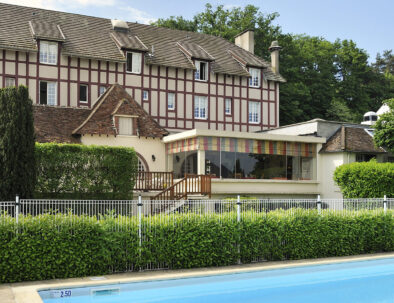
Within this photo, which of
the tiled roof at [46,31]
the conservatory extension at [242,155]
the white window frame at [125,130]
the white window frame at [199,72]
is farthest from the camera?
the white window frame at [199,72]

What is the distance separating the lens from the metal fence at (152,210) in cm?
1164

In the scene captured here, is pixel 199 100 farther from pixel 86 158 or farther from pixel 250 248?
pixel 250 248

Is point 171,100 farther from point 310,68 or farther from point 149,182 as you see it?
point 310,68

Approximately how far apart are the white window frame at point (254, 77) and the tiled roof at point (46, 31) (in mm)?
12969

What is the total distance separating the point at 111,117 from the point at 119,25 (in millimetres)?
11025

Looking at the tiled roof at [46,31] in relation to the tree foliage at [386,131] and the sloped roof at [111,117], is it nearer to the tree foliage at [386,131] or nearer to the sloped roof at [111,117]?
the sloped roof at [111,117]

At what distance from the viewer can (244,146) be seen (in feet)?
78.9

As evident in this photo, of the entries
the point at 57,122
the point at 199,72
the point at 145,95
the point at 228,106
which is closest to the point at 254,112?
the point at 228,106

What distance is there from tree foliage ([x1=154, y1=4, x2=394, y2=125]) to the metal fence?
3082 centimetres

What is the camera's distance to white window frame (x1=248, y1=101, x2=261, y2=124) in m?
34.5

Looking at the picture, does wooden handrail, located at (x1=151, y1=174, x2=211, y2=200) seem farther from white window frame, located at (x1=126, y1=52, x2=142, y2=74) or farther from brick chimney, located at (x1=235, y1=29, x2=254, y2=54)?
brick chimney, located at (x1=235, y1=29, x2=254, y2=54)

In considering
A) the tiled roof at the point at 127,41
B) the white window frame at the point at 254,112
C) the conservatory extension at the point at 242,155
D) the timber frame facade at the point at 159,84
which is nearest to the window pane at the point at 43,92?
the timber frame facade at the point at 159,84

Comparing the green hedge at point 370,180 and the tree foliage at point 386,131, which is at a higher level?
the tree foliage at point 386,131

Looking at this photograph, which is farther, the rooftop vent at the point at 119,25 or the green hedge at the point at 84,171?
the rooftop vent at the point at 119,25
